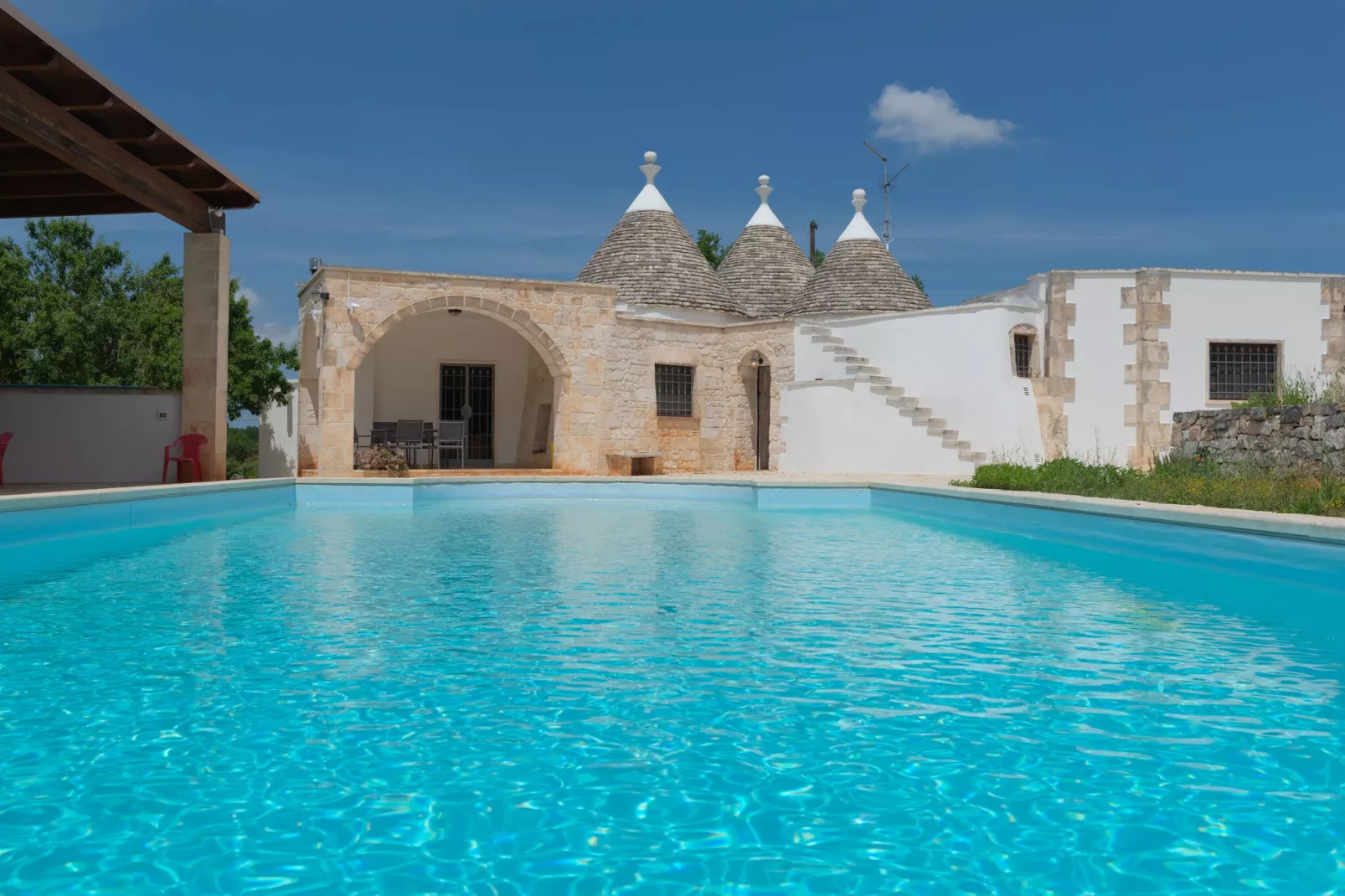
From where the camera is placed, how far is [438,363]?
71.7 ft

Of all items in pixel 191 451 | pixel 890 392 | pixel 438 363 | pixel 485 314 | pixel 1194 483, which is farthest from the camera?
pixel 438 363

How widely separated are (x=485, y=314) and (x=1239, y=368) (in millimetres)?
16502

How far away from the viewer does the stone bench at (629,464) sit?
19594 mm

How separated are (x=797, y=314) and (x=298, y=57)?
1261 cm

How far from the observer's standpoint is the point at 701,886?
93.0 inches

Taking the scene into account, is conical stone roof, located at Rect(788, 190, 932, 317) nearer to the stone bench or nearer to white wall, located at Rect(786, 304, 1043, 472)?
white wall, located at Rect(786, 304, 1043, 472)

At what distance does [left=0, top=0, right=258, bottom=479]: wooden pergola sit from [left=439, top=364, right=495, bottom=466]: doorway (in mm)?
8810

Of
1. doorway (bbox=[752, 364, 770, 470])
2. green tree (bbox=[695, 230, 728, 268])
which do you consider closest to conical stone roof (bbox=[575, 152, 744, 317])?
doorway (bbox=[752, 364, 770, 470])

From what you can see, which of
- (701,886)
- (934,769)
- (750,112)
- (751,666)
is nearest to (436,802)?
(701,886)

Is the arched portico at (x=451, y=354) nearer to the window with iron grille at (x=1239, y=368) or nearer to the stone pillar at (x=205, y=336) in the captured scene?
the stone pillar at (x=205, y=336)

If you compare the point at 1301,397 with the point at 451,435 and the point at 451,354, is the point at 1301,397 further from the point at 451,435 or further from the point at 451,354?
the point at 451,354

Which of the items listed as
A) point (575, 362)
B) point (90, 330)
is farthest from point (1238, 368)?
point (90, 330)

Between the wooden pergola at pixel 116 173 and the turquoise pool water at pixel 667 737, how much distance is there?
540 cm

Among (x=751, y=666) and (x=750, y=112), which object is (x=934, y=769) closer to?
(x=751, y=666)
